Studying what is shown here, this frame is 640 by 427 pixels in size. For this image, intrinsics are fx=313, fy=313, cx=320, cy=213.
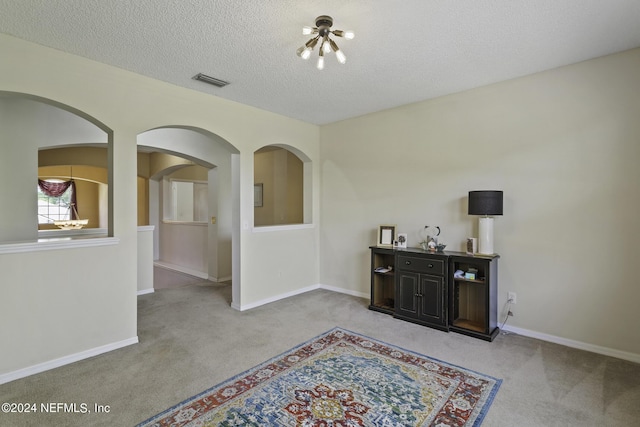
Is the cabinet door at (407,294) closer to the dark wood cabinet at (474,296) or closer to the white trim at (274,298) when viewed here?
the dark wood cabinet at (474,296)

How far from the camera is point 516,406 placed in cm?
213

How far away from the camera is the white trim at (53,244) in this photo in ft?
8.18

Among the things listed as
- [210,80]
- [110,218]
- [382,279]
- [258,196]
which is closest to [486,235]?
[382,279]

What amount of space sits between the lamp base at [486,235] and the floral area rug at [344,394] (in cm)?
131

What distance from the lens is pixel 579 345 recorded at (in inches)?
118

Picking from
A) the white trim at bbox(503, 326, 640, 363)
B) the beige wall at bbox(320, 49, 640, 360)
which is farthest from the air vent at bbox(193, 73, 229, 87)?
the white trim at bbox(503, 326, 640, 363)

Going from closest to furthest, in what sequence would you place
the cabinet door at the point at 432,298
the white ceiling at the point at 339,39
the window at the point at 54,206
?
the white ceiling at the point at 339,39, the cabinet door at the point at 432,298, the window at the point at 54,206

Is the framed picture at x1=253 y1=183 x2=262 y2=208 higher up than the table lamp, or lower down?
higher up

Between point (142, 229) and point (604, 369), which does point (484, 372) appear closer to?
point (604, 369)

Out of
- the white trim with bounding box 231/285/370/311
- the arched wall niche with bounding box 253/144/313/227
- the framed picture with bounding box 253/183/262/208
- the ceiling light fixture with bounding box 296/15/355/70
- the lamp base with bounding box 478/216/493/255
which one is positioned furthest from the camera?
the framed picture with bounding box 253/183/262/208

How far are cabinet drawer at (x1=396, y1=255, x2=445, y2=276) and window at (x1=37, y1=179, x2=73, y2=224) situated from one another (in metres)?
11.9

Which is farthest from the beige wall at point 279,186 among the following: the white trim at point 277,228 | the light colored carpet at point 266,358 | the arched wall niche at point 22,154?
the arched wall niche at point 22,154

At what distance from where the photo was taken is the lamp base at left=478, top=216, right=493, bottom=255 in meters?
3.35

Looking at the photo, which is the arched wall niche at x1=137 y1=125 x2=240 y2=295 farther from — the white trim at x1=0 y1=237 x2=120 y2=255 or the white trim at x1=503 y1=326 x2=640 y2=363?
the white trim at x1=503 y1=326 x2=640 y2=363
